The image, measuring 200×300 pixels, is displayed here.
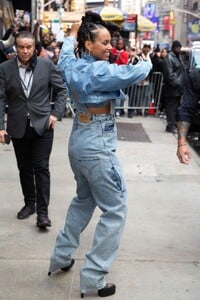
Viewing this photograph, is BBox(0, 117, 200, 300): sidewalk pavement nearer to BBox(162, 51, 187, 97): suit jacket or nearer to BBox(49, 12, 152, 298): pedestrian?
BBox(49, 12, 152, 298): pedestrian

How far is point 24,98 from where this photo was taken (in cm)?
502

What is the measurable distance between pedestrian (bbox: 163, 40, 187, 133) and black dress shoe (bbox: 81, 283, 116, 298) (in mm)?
7347

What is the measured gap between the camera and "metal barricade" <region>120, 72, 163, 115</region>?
43.8 ft

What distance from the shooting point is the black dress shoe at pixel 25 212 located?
5352 millimetres

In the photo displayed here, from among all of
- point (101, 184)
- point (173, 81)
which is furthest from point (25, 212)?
point (173, 81)

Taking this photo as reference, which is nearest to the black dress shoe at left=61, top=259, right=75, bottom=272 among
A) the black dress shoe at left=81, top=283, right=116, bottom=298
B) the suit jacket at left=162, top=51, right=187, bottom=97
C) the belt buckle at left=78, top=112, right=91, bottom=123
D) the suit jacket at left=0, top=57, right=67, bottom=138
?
the black dress shoe at left=81, top=283, right=116, bottom=298

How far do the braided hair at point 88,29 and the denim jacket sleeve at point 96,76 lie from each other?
0.30 feet

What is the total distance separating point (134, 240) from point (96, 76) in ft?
6.21

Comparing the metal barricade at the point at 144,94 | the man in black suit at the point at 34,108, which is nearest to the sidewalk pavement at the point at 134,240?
the man in black suit at the point at 34,108

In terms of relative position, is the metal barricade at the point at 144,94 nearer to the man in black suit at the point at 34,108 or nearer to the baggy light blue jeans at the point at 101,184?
the man in black suit at the point at 34,108

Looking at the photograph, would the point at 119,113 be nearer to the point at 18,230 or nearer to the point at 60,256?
the point at 18,230

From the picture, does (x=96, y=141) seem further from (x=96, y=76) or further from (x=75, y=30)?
(x=75, y=30)

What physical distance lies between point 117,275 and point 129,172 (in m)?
3.37

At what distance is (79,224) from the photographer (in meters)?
3.91
